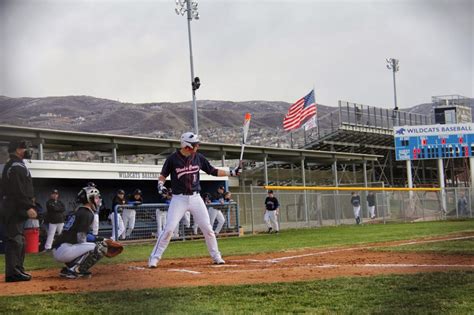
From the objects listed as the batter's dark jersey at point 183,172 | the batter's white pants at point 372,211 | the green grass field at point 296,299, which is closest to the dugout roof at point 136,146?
Answer: the batter's dark jersey at point 183,172

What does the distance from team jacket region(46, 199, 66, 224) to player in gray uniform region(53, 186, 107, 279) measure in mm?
3755

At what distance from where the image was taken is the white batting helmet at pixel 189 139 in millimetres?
7820

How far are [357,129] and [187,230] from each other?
17.7m

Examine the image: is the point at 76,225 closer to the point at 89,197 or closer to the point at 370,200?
the point at 89,197

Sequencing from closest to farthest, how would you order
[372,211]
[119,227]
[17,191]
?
1. [17,191]
2. [119,227]
3. [372,211]

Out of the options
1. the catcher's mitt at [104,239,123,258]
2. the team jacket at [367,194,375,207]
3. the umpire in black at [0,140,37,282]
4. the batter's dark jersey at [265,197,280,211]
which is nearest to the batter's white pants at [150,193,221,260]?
the catcher's mitt at [104,239,123,258]

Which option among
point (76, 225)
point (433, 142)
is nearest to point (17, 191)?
point (76, 225)

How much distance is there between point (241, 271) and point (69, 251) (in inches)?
70.4

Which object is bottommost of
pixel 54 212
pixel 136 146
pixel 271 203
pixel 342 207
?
pixel 342 207

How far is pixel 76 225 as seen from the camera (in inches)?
275

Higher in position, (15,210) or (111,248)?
(15,210)

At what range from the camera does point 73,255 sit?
7020 millimetres

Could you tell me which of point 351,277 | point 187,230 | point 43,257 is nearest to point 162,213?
point 187,230

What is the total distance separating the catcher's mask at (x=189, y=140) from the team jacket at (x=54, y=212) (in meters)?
3.75
